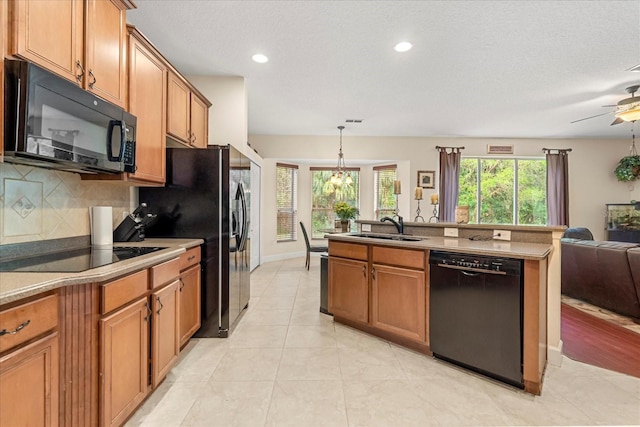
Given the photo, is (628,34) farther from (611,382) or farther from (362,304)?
(362,304)

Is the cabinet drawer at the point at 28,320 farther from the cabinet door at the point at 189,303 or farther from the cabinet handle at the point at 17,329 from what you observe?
the cabinet door at the point at 189,303

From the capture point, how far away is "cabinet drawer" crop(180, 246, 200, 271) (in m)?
2.38

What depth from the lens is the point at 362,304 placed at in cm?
285

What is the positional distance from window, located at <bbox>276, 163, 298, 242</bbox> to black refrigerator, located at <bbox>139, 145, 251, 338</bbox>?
4.18 metres

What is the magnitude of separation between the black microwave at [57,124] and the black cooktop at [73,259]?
51cm

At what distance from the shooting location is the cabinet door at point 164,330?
1828mm

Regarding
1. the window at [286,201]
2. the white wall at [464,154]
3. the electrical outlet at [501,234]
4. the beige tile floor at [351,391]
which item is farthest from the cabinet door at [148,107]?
the window at [286,201]

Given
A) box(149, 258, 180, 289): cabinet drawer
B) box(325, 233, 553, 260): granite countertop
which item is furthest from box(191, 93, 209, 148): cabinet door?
box(325, 233, 553, 260): granite countertop

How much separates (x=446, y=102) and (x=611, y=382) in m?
3.64

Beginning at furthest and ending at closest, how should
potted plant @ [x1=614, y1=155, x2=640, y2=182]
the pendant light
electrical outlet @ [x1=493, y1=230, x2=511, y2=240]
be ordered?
1. potted plant @ [x1=614, y1=155, x2=640, y2=182]
2. the pendant light
3. electrical outlet @ [x1=493, y1=230, x2=511, y2=240]

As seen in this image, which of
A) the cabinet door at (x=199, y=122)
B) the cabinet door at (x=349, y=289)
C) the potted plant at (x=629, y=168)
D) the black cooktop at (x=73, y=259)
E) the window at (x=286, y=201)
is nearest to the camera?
the black cooktop at (x=73, y=259)

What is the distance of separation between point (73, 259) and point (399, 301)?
7.43 feet

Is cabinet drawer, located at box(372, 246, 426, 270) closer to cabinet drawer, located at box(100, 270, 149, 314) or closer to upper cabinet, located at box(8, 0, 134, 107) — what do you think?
cabinet drawer, located at box(100, 270, 149, 314)

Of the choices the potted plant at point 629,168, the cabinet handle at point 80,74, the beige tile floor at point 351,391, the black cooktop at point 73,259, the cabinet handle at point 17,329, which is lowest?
the beige tile floor at point 351,391
